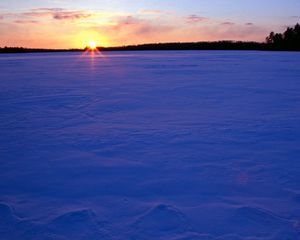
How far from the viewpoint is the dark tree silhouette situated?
54062 mm

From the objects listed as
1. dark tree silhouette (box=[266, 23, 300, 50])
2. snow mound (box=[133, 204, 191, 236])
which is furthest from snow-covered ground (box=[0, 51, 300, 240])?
dark tree silhouette (box=[266, 23, 300, 50])

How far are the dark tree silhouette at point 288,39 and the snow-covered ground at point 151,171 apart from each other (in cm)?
5385

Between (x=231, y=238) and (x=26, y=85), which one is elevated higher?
(x=26, y=85)

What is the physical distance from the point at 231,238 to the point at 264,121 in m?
3.11

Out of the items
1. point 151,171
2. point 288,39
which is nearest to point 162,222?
point 151,171

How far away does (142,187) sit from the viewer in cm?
288

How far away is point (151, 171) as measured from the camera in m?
3.20

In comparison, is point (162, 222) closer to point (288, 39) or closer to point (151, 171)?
point (151, 171)

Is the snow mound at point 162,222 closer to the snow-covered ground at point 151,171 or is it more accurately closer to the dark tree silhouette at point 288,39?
the snow-covered ground at point 151,171

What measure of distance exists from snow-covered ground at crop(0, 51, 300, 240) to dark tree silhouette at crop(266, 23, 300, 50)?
53845 millimetres

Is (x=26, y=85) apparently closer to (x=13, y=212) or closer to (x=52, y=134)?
(x=52, y=134)

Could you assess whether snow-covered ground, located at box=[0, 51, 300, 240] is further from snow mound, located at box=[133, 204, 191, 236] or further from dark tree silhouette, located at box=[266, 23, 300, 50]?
dark tree silhouette, located at box=[266, 23, 300, 50]

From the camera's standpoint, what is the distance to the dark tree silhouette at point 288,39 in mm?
54062

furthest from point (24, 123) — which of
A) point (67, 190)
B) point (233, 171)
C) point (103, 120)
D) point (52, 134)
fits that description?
point (233, 171)
